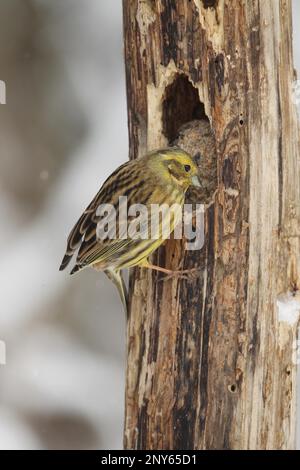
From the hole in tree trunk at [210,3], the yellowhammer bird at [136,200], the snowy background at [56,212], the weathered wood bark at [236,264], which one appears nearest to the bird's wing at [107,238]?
the yellowhammer bird at [136,200]

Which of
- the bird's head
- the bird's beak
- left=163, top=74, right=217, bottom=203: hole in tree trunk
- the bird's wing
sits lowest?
the bird's wing

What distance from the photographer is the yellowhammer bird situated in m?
4.87

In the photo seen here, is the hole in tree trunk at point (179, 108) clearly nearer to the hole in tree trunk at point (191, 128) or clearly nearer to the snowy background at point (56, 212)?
the hole in tree trunk at point (191, 128)

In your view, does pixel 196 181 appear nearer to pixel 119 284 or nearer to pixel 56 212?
pixel 119 284

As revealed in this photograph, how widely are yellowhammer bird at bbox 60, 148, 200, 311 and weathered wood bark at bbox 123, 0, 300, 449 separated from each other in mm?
206

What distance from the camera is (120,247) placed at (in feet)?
16.2

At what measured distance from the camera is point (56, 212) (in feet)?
26.3

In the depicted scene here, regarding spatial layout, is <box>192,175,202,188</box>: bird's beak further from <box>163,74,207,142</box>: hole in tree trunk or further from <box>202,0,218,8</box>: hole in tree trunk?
<box>202,0,218,8</box>: hole in tree trunk

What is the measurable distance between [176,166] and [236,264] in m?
0.66

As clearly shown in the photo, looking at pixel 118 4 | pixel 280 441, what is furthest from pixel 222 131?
pixel 118 4

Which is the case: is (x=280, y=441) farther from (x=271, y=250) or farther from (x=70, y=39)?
(x=70, y=39)

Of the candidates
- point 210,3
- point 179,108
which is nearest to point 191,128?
point 179,108

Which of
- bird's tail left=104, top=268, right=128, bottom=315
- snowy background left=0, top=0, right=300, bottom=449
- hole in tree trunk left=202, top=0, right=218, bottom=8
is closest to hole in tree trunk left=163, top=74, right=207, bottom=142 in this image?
hole in tree trunk left=202, top=0, right=218, bottom=8

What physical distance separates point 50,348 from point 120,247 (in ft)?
10.3
